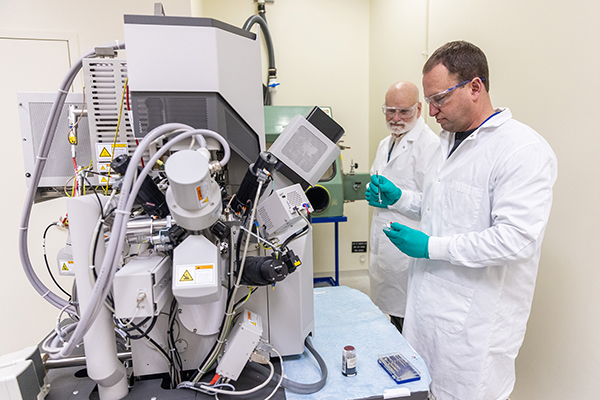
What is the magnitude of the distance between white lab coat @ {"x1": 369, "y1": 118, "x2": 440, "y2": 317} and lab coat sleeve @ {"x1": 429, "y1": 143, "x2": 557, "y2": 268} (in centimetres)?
83

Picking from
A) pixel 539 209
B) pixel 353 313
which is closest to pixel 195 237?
pixel 353 313

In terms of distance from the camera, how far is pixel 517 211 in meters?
0.96

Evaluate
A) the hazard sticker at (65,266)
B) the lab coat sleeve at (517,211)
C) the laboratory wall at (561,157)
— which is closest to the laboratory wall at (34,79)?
the hazard sticker at (65,266)

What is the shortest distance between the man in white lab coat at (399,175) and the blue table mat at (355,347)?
66 cm

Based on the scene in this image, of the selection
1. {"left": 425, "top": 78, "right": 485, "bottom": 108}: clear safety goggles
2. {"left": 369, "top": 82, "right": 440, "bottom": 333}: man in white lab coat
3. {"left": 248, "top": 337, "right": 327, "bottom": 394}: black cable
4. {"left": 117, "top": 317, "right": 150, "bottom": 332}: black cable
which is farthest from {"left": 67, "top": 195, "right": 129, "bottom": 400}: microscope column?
{"left": 369, "top": 82, "right": 440, "bottom": 333}: man in white lab coat

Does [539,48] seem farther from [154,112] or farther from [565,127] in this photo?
[154,112]

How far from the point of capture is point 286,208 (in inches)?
36.0

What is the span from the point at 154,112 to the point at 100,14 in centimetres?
184

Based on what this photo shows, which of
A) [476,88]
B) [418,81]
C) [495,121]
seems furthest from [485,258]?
[418,81]

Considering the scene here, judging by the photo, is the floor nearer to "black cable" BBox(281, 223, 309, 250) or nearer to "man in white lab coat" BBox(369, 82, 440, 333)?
"man in white lab coat" BBox(369, 82, 440, 333)

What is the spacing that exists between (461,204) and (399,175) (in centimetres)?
86

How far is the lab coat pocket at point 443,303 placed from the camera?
1110 millimetres

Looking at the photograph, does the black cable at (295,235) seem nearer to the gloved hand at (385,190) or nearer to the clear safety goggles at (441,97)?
the clear safety goggles at (441,97)

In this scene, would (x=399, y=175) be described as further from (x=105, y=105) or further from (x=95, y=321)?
(x=95, y=321)
